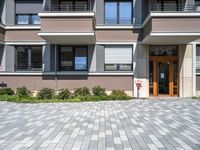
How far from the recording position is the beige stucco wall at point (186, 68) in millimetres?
19500

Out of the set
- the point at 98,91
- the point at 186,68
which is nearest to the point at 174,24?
the point at 186,68

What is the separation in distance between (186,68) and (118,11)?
627 centimetres

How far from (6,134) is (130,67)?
13.2 metres

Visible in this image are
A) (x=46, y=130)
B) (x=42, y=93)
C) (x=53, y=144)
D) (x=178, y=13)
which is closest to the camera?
(x=53, y=144)

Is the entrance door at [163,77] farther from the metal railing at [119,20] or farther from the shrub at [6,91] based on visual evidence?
the shrub at [6,91]

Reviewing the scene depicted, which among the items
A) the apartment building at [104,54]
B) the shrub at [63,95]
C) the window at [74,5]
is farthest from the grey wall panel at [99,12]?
the shrub at [63,95]

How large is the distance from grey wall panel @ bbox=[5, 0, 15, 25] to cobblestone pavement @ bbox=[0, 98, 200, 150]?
1001 cm

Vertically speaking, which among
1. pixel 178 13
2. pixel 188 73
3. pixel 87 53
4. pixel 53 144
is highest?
pixel 178 13

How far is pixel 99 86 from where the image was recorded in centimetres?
1922

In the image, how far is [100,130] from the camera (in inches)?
327

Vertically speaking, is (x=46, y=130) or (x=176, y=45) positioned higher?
(x=176, y=45)

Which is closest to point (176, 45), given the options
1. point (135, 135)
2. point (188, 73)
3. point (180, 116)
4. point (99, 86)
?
point (188, 73)

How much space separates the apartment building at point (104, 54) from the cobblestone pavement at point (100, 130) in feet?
25.6

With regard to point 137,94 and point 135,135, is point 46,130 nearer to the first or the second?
point 135,135
